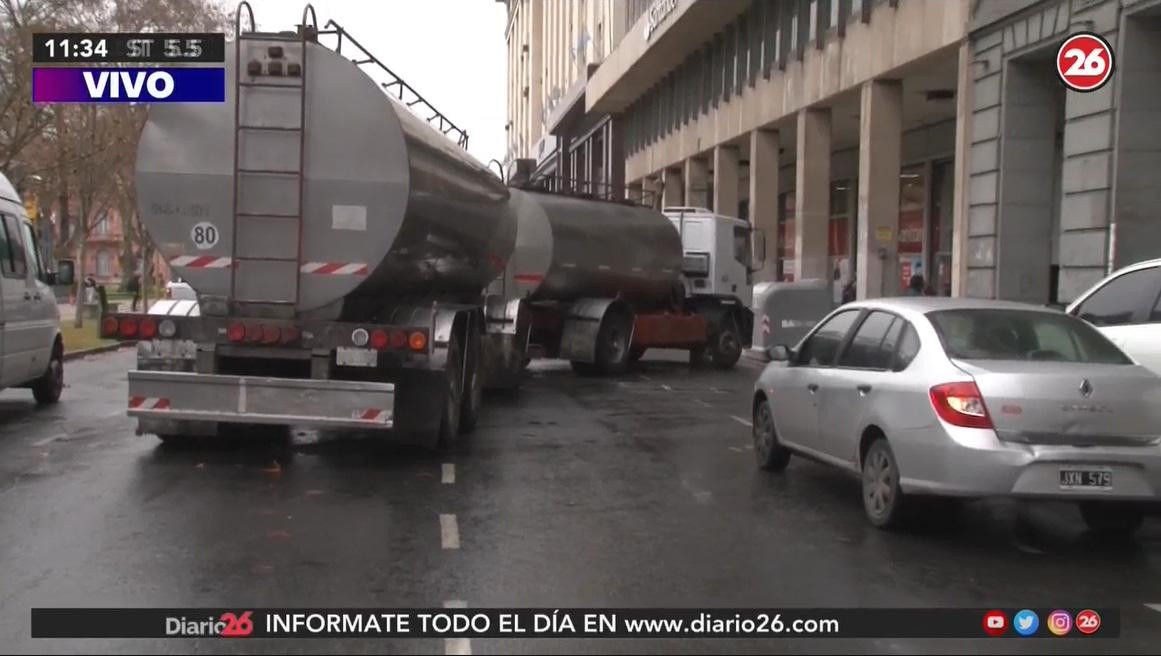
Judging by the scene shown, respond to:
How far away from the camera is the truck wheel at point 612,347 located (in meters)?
21.8

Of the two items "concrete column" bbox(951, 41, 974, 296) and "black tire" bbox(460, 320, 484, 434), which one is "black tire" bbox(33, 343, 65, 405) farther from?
"concrete column" bbox(951, 41, 974, 296)

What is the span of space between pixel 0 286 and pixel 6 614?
8.15m

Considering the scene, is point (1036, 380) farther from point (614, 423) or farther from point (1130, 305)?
point (614, 423)

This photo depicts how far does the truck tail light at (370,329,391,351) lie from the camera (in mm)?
10719

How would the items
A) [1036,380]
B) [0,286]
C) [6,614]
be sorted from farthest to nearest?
1. [0,286]
2. [1036,380]
3. [6,614]

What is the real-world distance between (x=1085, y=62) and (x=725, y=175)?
23511 millimetres

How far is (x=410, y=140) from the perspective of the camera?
1091cm

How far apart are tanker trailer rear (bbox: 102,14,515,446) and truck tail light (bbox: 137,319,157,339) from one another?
0.01 metres

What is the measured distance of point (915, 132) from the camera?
37844 millimetres

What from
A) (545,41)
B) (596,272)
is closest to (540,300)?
(596,272)

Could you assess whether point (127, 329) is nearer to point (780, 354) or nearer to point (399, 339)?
point (399, 339)

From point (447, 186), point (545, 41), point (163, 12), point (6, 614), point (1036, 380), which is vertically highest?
point (545, 41)

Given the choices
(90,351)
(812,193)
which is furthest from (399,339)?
(812,193)

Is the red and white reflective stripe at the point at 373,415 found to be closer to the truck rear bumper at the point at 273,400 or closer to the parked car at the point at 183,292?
the truck rear bumper at the point at 273,400
